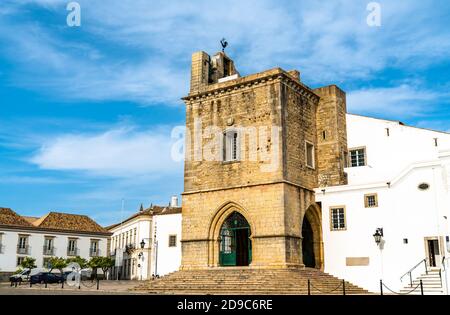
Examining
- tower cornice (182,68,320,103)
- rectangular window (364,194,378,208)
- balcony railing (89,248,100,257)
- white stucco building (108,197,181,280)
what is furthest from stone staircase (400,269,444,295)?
balcony railing (89,248,100,257)

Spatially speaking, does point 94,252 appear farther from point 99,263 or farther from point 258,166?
point 258,166

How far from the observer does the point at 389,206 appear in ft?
71.8

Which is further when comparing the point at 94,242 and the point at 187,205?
the point at 94,242

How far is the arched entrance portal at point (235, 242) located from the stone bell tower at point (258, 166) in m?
0.05

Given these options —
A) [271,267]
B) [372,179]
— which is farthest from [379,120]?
[271,267]

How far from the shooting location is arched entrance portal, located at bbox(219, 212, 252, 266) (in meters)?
24.3

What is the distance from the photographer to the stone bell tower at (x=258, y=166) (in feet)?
74.3

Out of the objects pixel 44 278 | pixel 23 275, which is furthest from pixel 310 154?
pixel 23 275

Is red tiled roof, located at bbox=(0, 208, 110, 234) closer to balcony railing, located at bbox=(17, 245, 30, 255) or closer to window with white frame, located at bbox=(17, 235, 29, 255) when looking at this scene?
window with white frame, located at bbox=(17, 235, 29, 255)

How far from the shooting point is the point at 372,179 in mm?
24828

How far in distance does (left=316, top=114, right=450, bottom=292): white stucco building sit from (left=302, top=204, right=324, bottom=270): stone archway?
23.4 inches
